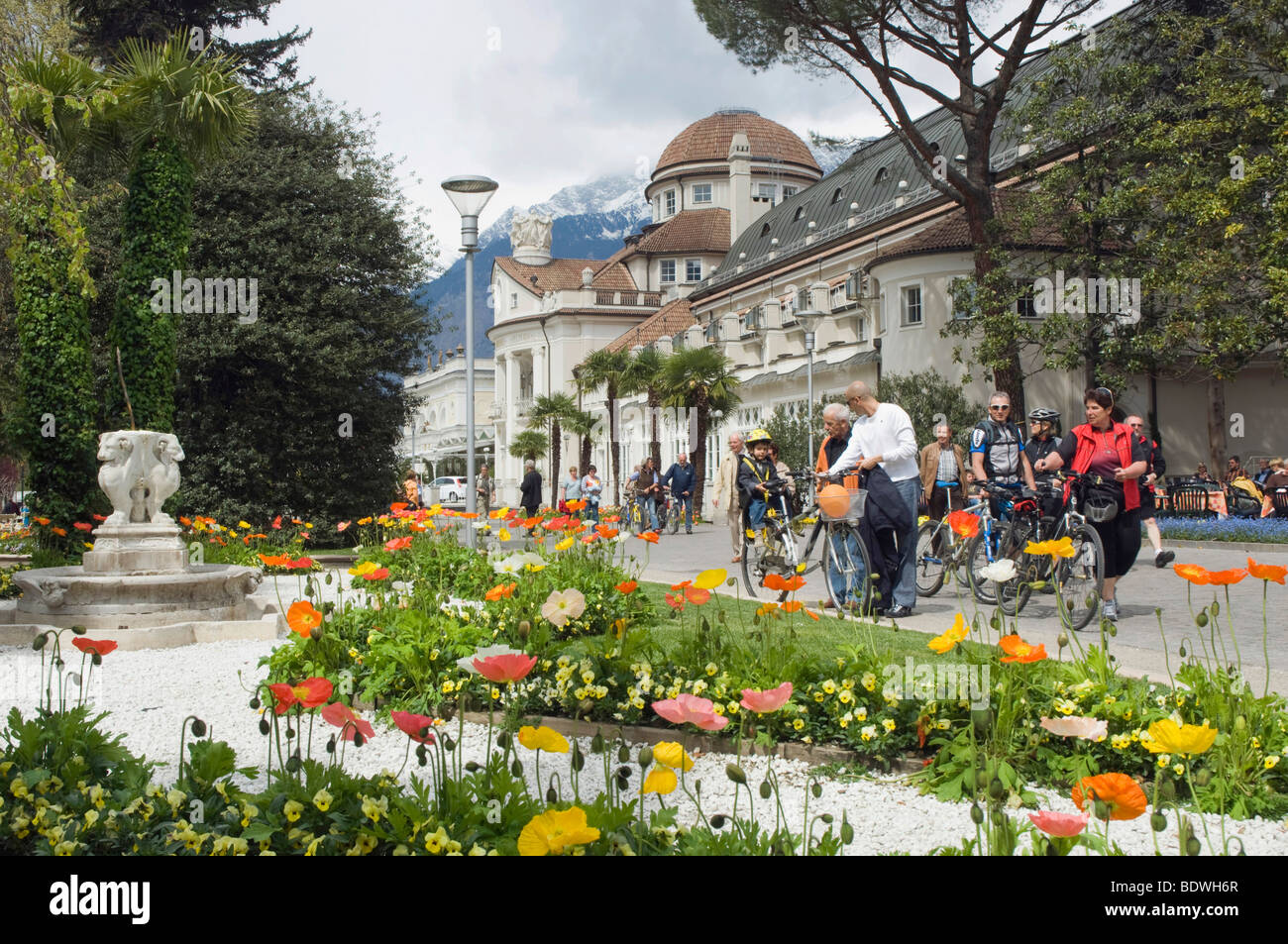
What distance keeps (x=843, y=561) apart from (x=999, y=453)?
7.06 feet

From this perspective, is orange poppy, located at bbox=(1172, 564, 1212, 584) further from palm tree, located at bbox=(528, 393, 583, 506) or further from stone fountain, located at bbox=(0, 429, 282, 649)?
palm tree, located at bbox=(528, 393, 583, 506)

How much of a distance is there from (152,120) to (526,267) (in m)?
62.8

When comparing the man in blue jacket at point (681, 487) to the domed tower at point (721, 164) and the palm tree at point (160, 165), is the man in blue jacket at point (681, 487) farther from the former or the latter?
the domed tower at point (721, 164)

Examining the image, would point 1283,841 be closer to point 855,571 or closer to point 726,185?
point 855,571

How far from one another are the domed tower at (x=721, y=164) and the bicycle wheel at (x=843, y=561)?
188ft

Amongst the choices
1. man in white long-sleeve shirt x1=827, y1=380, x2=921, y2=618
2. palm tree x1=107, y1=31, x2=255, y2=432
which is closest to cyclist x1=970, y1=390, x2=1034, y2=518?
man in white long-sleeve shirt x1=827, y1=380, x2=921, y2=618

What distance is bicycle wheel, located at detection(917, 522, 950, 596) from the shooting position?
10766mm

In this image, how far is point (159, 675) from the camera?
7.30 metres

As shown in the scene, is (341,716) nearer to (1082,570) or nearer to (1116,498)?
(1116,498)

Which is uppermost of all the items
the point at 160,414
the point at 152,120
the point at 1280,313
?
the point at 152,120

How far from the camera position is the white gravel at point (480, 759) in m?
3.71

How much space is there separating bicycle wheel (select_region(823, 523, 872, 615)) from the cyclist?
5.81 feet

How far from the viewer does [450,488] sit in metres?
66.3
